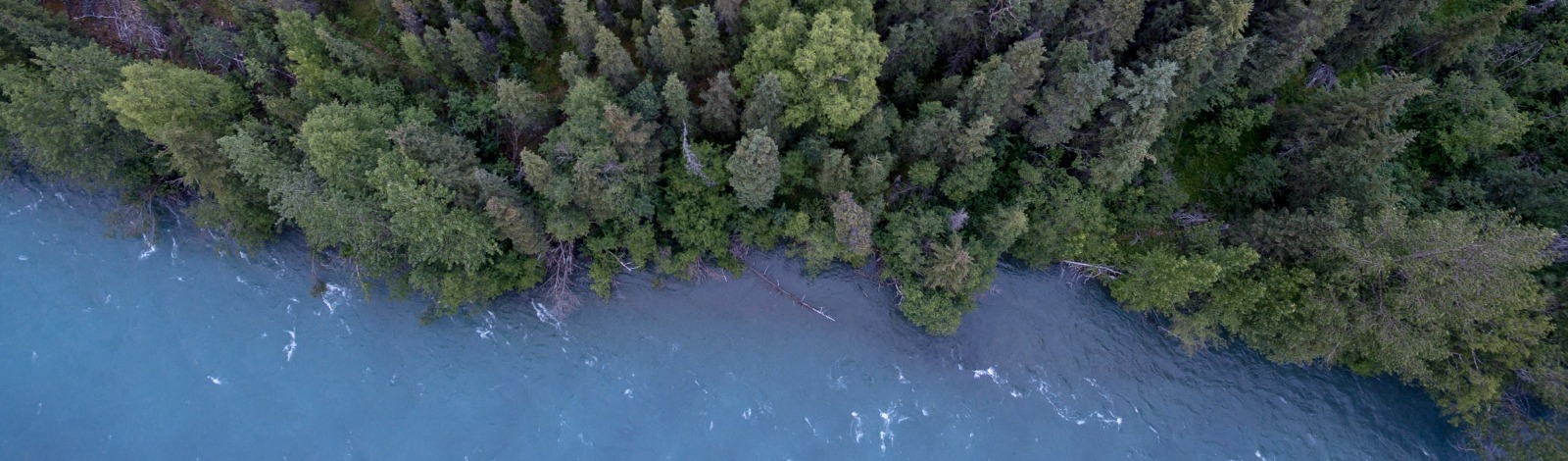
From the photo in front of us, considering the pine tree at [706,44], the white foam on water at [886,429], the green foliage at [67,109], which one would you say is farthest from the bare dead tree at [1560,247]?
the green foliage at [67,109]

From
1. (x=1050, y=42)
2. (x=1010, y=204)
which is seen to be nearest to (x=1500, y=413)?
(x=1010, y=204)

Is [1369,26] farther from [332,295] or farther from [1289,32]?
[332,295]

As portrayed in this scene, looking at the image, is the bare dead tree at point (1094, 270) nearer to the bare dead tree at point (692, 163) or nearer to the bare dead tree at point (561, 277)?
the bare dead tree at point (692, 163)

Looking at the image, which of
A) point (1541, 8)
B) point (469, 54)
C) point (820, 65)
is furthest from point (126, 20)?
point (1541, 8)

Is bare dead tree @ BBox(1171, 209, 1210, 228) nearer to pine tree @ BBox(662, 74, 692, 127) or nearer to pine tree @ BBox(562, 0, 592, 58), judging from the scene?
pine tree @ BBox(662, 74, 692, 127)

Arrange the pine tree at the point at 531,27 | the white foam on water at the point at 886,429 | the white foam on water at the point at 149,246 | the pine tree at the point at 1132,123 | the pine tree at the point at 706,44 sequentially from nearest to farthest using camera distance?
1. the pine tree at the point at 1132,123
2. the pine tree at the point at 706,44
3. the pine tree at the point at 531,27
4. the white foam on water at the point at 886,429
5. the white foam on water at the point at 149,246

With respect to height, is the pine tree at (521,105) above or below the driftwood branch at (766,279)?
above
